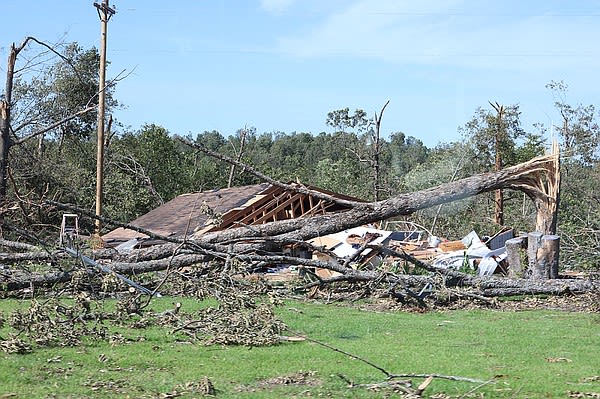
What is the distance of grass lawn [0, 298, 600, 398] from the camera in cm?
576

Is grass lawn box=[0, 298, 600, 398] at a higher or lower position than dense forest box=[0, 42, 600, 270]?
lower

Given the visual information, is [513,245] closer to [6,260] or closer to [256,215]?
[256,215]

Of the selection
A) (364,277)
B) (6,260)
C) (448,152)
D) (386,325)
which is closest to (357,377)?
(386,325)

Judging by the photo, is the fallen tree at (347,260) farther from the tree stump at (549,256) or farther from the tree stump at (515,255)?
the tree stump at (549,256)

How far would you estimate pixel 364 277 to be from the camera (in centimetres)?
1127

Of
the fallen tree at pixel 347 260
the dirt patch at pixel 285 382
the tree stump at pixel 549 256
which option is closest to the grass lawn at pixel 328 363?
the dirt patch at pixel 285 382

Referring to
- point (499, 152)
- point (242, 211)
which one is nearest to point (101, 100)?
point (242, 211)

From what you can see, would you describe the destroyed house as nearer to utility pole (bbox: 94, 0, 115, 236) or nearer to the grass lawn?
utility pole (bbox: 94, 0, 115, 236)

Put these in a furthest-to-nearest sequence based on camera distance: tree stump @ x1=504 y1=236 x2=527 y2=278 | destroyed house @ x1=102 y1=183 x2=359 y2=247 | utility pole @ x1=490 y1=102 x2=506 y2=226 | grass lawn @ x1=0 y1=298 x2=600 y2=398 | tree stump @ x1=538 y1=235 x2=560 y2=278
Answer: utility pole @ x1=490 y1=102 x2=506 y2=226 → destroyed house @ x1=102 y1=183 x2=359 y2=247 → tree stump @ x1=504 y1=236 x2=527 y2=278 → tree stump @ x1=538 y1=235 x2=560 y2=278 → grass lawn @ x1=0 y1=298 x2=600 y2=398

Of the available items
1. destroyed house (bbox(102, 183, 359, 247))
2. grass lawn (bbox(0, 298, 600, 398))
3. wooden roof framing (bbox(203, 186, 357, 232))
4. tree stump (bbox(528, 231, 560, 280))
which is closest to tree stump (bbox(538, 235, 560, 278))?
tree stump (bbox(528, 231, 560, 280))

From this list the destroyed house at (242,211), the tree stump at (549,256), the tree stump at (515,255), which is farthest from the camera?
the destroyed house at (242,211)

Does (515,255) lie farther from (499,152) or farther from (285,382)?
(499,152)

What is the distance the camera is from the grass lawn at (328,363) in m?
5.76

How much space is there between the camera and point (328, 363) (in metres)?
6.77
